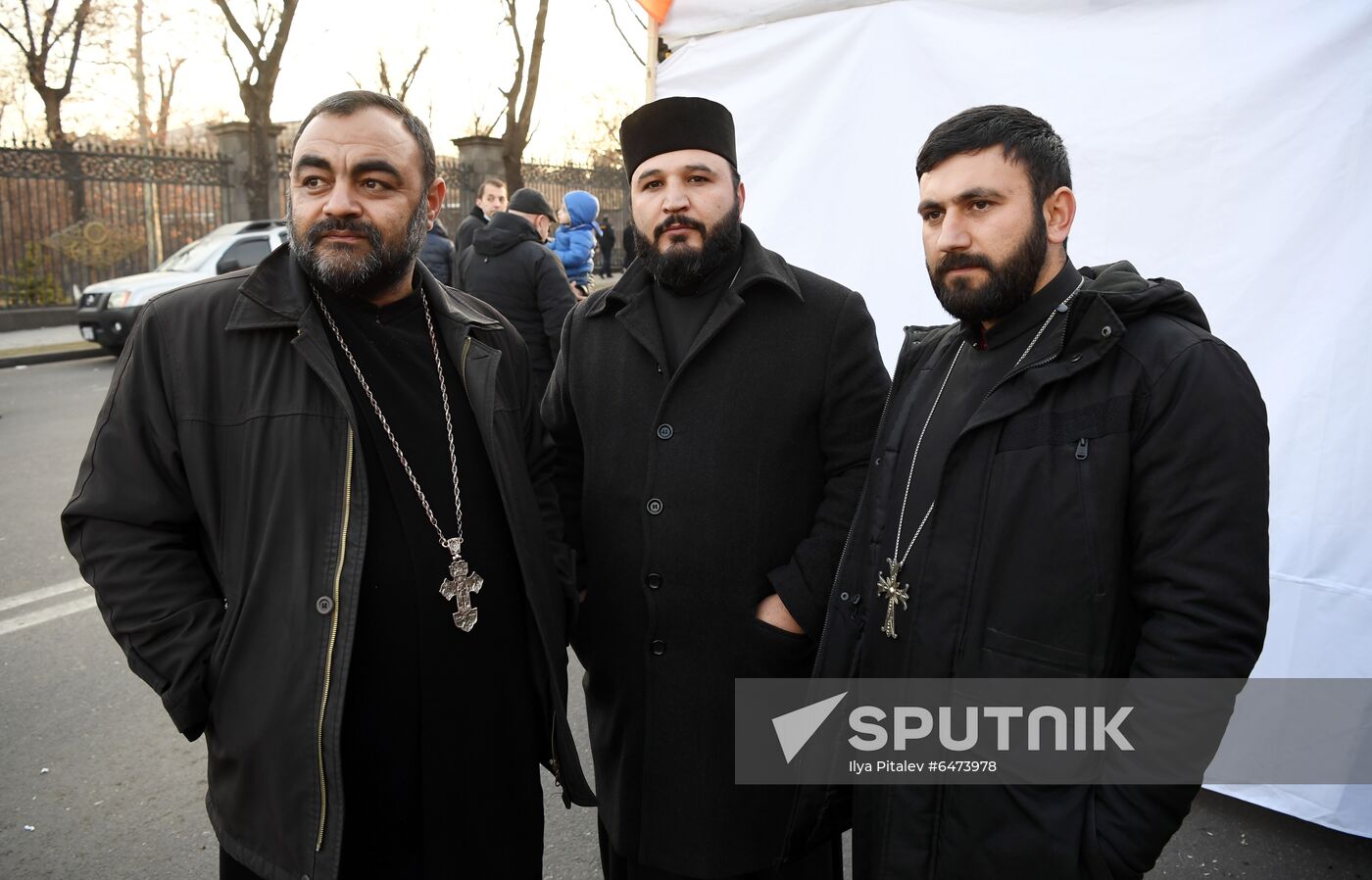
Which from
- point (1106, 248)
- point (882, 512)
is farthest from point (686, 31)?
point (882, 512)

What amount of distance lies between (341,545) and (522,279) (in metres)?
4.45

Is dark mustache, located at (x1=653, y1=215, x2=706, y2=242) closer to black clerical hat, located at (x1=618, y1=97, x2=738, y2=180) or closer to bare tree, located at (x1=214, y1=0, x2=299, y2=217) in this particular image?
black clerical hat, located at (x1=618, y1=97, x2=738, y2=180)

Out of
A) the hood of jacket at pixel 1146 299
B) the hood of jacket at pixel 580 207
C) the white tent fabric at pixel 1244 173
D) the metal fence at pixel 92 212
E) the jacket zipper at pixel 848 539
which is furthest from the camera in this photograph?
the metal fence at pixel 92 212

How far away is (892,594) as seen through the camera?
1977 millimetres

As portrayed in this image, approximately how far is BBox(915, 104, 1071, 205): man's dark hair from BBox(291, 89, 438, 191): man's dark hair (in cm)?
116

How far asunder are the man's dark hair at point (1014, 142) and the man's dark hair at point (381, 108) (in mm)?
1156

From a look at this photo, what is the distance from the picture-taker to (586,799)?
230 cm

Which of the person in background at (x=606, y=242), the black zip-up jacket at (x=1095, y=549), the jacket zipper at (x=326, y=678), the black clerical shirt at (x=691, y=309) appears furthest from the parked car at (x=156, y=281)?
the black zip-up jacket at (x=1095, y=549)

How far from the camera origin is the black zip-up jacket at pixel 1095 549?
164 cm

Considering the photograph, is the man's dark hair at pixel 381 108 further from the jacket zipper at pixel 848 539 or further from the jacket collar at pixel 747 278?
the jacket zipper at pixel 848 539

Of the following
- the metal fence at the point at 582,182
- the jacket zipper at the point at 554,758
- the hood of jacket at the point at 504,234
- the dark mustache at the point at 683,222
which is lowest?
the jacket zipper at the point at 554,758

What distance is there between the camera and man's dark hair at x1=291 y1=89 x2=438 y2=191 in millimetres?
2109

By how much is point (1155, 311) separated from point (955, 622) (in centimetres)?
69

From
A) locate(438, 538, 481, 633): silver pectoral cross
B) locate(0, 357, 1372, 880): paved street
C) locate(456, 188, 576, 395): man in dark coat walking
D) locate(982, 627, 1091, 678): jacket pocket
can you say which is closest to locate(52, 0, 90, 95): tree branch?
locate(456, 188, 576, 395): man in dark coat walking
